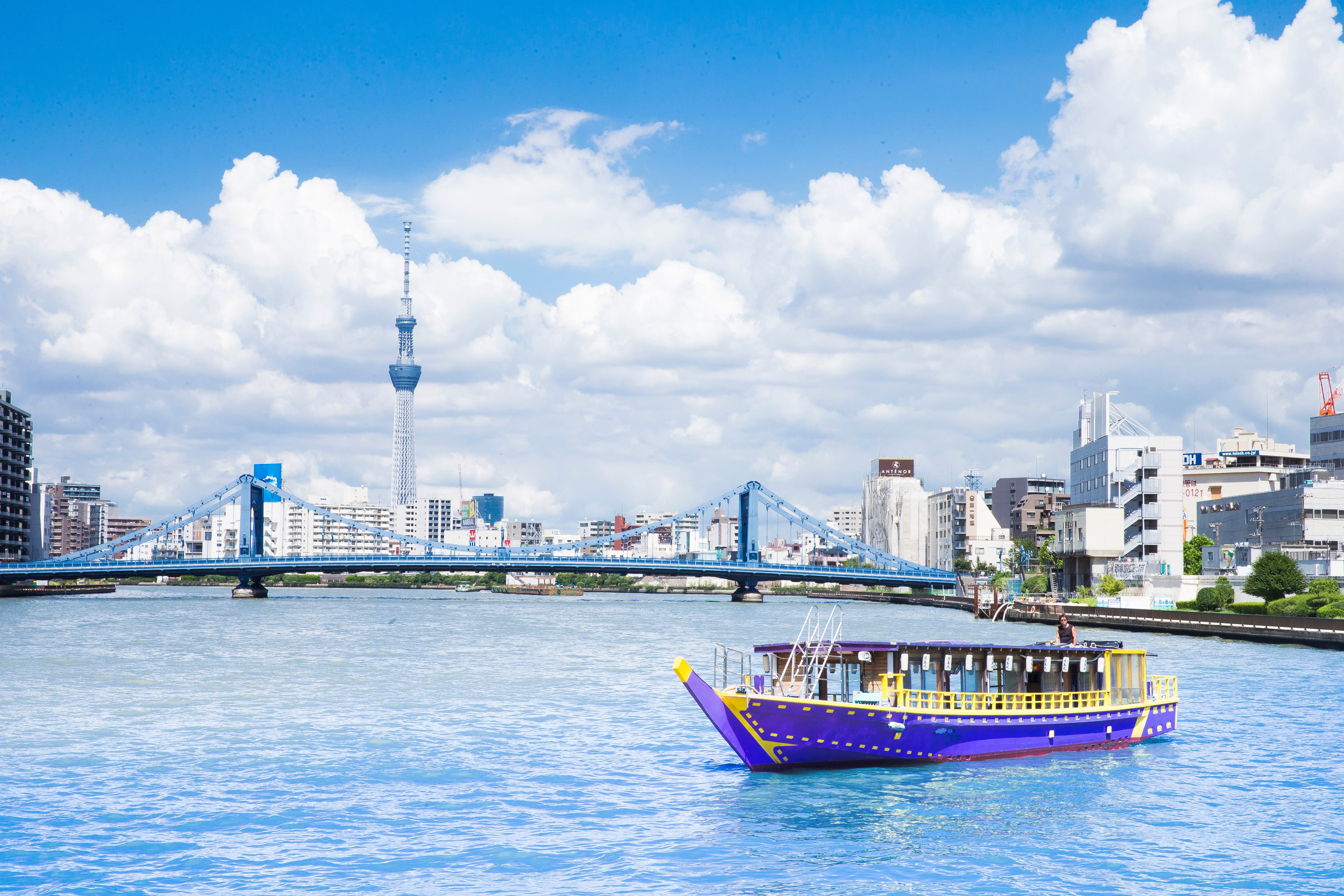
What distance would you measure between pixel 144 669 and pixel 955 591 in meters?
111

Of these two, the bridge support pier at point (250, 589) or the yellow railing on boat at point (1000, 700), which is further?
the bridge support pier at point (250, 589)

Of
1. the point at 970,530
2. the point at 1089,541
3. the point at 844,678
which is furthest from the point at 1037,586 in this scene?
the point at 844,678

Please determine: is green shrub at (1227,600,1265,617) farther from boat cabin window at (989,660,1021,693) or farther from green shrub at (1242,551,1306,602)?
boat cabin window at (989,660,1021,693)

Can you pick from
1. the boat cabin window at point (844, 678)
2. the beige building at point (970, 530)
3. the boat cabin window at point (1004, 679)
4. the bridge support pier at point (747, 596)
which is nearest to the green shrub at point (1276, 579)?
the boat cabin window at point (1004, 679)

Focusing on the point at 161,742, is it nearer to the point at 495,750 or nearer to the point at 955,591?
the point at 495,750

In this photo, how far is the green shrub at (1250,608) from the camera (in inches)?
2694

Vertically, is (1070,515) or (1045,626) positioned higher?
(1070,515)

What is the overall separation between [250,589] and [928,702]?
375ft

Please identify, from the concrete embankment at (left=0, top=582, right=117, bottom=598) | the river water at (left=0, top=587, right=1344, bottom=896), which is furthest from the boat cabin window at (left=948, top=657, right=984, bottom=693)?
the concrete embankment at (left=0, top=582, right=117, bottom=598)

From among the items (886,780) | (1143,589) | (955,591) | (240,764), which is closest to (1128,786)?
(886,780)

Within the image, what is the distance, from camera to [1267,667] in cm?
4962

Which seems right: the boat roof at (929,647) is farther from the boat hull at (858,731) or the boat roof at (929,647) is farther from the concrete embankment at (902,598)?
the concrete embankment at (902,598)

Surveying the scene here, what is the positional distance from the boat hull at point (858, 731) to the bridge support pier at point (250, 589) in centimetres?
10884

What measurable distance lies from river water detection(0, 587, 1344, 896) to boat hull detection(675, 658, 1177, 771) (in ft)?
1.44
